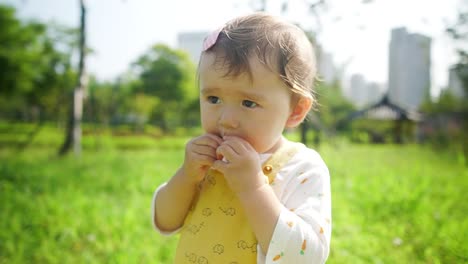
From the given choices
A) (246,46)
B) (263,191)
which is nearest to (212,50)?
(246,46)

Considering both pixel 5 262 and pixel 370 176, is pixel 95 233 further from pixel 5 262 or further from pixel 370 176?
pixel 370 176

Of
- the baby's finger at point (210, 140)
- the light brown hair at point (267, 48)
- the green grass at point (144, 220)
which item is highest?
the light brown hair at point (267, 48)

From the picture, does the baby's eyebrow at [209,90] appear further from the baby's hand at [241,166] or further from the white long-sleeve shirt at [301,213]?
the white long-sleeve shirt at [301,213]

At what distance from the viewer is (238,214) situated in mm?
1153

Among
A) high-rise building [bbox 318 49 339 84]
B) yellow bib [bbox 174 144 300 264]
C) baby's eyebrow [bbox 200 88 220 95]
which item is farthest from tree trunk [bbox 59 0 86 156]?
baby's eyebrow [bbox 200 88 220 95]

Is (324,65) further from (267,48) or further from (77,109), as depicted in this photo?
(267,48)

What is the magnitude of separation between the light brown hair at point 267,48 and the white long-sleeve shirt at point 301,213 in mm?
233

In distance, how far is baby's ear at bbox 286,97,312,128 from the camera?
1.21m

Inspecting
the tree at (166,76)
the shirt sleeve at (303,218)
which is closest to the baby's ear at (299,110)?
the shirt sleeve at (303,218)

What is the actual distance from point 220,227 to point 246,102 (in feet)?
1.29

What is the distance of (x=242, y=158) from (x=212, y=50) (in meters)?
0.34

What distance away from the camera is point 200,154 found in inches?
44.7

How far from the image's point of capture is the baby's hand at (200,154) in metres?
1.12

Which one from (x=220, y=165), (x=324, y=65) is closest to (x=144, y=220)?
(x=220, y=165)
